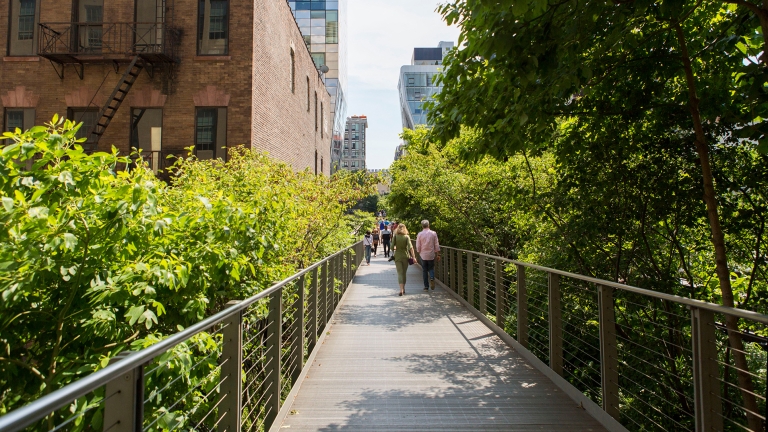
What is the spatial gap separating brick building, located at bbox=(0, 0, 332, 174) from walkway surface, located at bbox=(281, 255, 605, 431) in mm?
9062

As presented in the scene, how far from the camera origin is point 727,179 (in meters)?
5.02

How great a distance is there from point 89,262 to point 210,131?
1250cm

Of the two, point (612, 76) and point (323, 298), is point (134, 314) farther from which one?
point (612, 76)

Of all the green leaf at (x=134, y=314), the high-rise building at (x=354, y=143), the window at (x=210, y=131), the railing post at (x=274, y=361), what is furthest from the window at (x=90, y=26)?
the high-rise building at (x=354, y=143)

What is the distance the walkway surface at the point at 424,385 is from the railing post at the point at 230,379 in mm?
1199

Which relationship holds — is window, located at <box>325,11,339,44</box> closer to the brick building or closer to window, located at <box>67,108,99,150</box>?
the brick building

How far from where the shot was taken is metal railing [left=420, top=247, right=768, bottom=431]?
318 cm

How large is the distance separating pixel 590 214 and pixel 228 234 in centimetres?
412

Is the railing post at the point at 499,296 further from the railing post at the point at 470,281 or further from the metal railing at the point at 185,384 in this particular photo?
the metal railing at the point at 185,384

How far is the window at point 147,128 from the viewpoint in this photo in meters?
15.4

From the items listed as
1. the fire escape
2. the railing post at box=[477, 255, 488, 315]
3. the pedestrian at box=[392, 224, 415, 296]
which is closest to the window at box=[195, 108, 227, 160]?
the fire escape

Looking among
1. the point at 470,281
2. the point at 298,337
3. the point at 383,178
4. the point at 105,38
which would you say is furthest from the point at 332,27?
the point at 298,337

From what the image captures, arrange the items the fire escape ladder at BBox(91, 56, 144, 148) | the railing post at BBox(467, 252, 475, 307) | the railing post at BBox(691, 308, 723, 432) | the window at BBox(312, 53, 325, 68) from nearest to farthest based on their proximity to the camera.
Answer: the railing post at BBox(691, 308, 723, 432) → the railing post at BBox(467, 252, 475, 307) → the fire escape ladder at BBox(91, 56, 144, 148) → the window at BBox(312, 53, 325, 68)

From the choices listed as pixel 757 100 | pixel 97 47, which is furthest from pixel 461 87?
pixel 97 47
